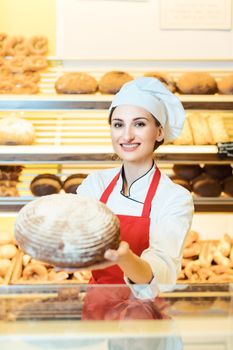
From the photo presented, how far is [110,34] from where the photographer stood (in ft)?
12.1

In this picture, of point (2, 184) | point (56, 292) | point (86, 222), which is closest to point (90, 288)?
point (56, 292)

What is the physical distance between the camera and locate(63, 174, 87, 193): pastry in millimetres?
3291

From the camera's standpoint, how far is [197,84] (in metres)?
3.32

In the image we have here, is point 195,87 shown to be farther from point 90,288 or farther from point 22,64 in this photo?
point 90,288

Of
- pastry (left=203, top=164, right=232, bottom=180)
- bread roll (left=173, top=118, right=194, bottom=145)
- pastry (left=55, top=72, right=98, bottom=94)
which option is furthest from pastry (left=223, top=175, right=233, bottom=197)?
pastry (left=55, top=72, right=98, bottom=94)

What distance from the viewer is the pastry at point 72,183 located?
329cm

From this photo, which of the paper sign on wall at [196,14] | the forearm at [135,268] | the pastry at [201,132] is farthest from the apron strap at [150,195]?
the paper sign on wall at [196,14]

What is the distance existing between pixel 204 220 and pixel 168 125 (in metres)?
2.05

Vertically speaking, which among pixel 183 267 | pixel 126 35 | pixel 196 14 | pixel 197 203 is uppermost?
pixel 196 14

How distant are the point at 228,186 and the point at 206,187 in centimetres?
15

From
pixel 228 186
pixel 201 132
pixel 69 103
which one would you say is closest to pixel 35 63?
pixel 69 103

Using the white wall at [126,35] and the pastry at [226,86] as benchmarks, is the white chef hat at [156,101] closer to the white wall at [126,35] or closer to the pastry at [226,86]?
the pastry at [226,86]

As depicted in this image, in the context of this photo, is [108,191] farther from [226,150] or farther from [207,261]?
[207,261]

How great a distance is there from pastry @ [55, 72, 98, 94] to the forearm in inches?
79.1
